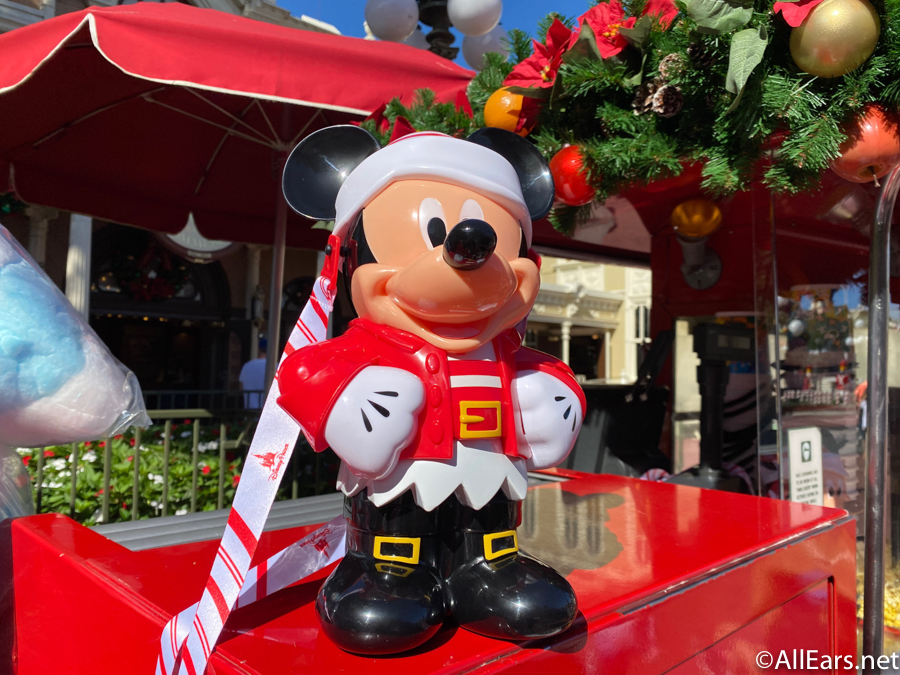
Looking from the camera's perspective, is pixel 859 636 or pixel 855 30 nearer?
pixel 855 30

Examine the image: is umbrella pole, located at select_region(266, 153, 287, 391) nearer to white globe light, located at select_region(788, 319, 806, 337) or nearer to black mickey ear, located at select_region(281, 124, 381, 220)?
black mickey ear, located at select_region(281, 124, 381, 220)

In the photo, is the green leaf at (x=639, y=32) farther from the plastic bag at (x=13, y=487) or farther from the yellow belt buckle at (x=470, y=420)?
the plastic bag at (x=13, y=487)

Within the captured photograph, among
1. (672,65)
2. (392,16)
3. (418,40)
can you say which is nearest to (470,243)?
(672,65)

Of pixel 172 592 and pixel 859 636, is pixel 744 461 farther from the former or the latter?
pixel 172 592

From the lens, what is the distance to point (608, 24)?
160 cm

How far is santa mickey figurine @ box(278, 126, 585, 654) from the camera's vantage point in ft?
2.89

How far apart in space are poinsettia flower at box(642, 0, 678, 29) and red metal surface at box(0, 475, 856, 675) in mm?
1294

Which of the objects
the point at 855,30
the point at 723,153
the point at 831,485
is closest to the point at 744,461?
the point at 831,485

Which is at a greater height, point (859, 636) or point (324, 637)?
point (324, 637)

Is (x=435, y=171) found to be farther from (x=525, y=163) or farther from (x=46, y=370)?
(x=46, y=370)

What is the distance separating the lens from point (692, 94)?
4.86 feet

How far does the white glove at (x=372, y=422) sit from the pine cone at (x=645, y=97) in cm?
109

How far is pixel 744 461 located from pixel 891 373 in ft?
4.65

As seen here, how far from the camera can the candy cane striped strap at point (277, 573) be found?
0.87 metres
